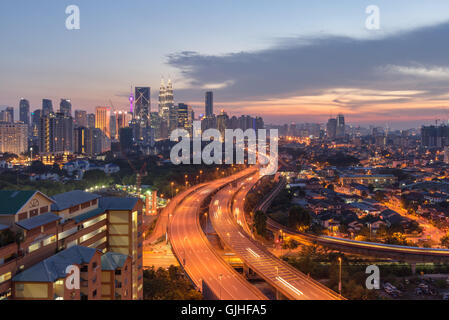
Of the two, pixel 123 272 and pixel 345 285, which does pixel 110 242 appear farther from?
pixel 345 285

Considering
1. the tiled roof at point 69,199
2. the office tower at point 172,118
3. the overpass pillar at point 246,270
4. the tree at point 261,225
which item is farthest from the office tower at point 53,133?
the overpass pillar at point 246,270

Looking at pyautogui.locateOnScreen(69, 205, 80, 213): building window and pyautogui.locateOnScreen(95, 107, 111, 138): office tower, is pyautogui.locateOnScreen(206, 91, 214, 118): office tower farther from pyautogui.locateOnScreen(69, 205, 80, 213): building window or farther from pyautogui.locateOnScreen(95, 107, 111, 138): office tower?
pyautogui.locateOnScreen(69, 205, 80, 213): building window

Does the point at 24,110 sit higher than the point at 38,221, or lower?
higher

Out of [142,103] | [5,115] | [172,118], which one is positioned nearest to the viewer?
[5,115]

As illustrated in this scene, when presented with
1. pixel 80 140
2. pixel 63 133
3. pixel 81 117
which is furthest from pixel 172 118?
pixel 63 133

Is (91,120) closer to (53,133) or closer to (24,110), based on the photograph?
(24,110)

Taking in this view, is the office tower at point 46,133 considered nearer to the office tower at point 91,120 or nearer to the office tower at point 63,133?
the office tower at point 63,133

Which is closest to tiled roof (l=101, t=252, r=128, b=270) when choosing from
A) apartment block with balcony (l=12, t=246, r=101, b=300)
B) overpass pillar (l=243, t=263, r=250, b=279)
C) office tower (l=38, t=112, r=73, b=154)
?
apartment block with balcony (l=12, t=246, r=101, b=300)

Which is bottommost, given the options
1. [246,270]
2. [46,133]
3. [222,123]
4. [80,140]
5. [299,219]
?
[246,270]
